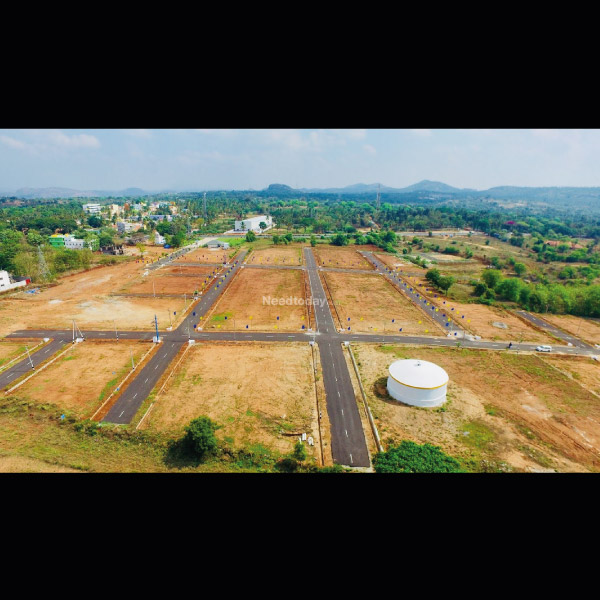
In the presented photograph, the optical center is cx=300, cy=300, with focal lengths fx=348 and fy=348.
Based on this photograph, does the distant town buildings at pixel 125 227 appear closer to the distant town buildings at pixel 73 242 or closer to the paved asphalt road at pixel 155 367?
the distant town buildings at pixel 73 242

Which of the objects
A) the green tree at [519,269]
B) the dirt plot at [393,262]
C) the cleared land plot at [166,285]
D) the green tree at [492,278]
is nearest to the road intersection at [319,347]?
the cleared land plot at [166,285]

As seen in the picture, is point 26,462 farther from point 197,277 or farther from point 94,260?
point 94,260

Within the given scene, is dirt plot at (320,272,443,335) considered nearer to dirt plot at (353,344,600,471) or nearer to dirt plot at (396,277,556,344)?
dirt plot at (396,277,556,344)

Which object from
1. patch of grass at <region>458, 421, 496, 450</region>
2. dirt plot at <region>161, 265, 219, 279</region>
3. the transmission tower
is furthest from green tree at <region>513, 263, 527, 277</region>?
the transmission tower
